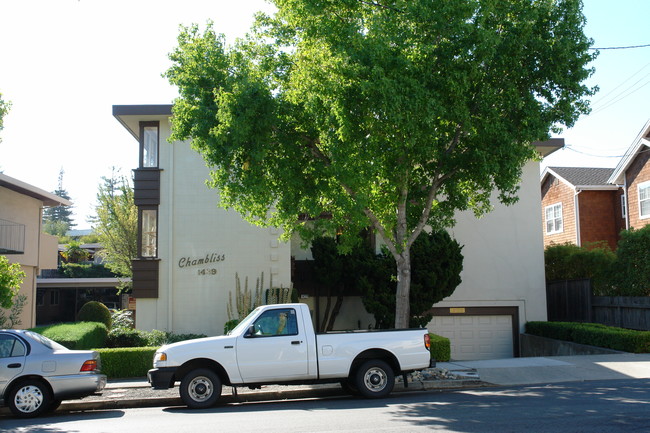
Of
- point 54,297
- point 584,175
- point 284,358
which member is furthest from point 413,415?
point 54,297

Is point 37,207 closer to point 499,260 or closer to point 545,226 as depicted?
point 499,260

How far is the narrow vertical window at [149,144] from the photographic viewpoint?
67.5 ft

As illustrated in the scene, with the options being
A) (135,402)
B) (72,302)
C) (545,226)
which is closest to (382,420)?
(135,402)

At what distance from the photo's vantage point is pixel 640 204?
27.3 meters

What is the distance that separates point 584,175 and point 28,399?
2832 centimetres

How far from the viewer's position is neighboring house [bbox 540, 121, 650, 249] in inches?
1069

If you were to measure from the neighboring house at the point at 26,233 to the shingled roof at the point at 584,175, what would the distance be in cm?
2364

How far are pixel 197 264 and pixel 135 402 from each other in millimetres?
8299

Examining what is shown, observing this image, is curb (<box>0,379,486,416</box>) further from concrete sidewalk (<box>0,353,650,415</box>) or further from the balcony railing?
the balcony railing

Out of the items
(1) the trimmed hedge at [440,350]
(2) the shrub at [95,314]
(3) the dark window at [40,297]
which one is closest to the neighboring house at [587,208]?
(1) the trimmed hedge at [440,350]

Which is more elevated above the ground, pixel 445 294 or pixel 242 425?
pixel 445 294

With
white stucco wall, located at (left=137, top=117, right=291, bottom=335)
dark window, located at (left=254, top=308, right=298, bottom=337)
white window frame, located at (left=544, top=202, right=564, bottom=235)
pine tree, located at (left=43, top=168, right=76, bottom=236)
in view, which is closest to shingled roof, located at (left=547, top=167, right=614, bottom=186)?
white window frame, located at (left=544, top=202, right=564, bottom=235)

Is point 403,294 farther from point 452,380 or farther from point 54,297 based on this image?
point 54,297

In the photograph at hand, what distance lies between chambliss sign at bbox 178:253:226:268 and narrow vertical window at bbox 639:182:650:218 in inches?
715
